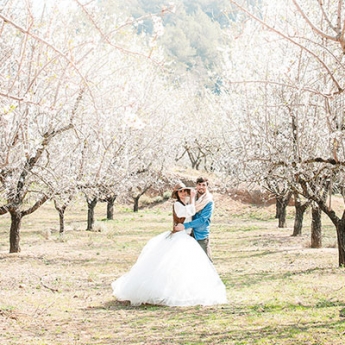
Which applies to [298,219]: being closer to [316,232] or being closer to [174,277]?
[316,232]

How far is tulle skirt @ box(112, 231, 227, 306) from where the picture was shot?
25.5 ft

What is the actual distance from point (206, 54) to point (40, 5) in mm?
113099

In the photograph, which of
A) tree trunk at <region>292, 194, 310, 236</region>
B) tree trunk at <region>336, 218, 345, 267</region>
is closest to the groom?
tree trunk at <region>336, 218, 345, 267</region>

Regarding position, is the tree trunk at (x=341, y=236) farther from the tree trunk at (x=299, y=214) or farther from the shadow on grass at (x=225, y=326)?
the tree trunk at (x=299, y=214)

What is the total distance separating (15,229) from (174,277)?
8.03 meters

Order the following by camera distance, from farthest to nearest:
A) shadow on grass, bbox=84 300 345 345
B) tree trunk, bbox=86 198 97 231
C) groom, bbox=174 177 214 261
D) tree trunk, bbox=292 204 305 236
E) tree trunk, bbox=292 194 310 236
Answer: tree trunk, bbox=86 198 97 231
tree trunk, bbox=292 204 305 236
tree trunk, bbox=292 194 310 236
groom, bbox=174 177 214 261
shadow on grass, bbox=84 300 345 345

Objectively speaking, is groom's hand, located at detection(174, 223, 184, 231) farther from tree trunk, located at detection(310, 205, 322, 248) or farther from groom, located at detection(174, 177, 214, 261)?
tree trunk, located at detection(310, 205, 322, 248)

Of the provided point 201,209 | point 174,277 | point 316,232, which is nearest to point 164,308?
point 174,277

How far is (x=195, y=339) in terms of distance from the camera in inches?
235

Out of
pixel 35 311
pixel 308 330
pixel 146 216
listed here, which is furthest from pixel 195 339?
pixel 146 216

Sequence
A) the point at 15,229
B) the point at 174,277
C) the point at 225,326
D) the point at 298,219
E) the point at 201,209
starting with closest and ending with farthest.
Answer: the point at 225,326 → the point at 174,277 → the point at 201,209 → the point at 15,229 → the point at 298,219

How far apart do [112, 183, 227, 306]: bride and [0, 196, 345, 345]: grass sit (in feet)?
0.62

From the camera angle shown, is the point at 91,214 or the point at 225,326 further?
the point at 91,214

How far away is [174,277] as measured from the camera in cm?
780
